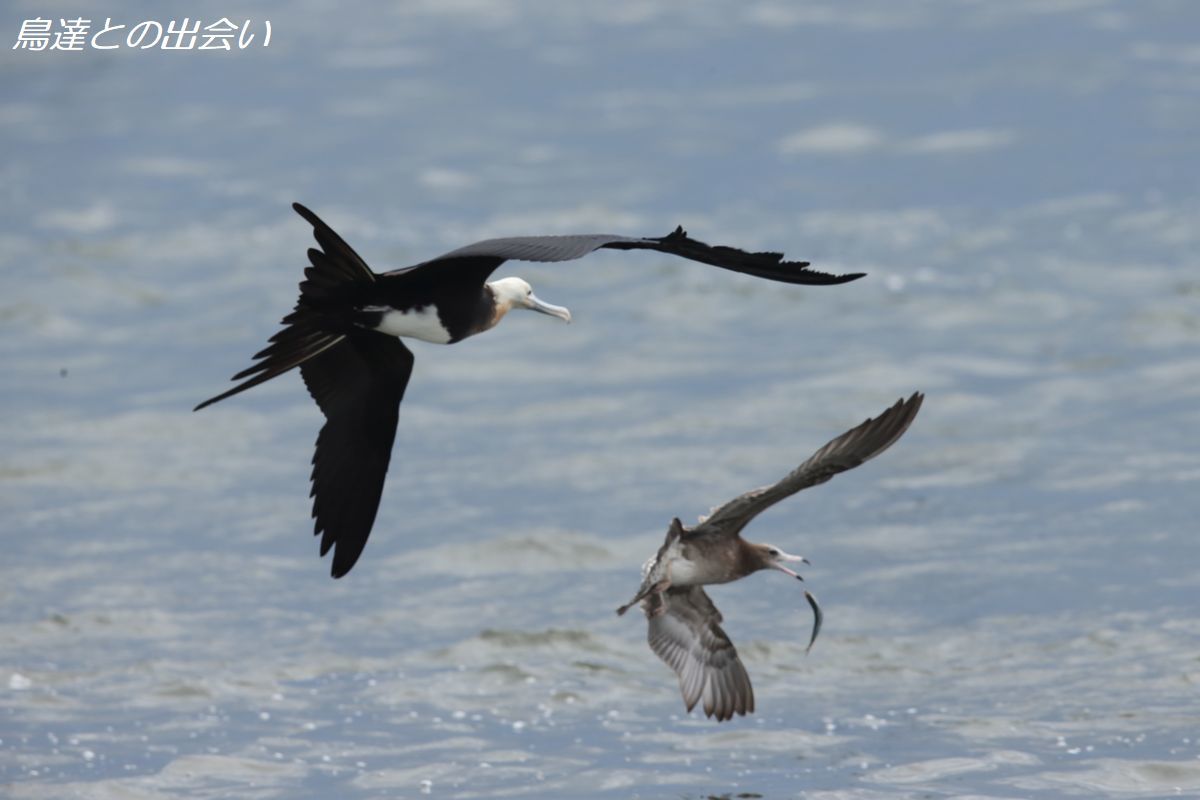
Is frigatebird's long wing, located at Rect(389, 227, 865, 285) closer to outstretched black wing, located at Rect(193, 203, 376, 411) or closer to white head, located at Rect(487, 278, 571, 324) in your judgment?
outstretched black wing, located at Rect(193, 203, 376, 411)

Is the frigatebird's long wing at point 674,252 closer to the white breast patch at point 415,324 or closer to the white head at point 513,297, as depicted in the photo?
the white breast patch at point 415,324

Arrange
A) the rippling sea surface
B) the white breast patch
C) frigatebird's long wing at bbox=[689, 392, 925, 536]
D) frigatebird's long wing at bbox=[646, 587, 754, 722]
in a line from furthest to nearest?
the rippling sea surface < frigatebird's long wing at bbox=[646, 587, 754, 722] < the white breast patch < frigatebird's long wing at bbox=[689, 392, 925, 536]

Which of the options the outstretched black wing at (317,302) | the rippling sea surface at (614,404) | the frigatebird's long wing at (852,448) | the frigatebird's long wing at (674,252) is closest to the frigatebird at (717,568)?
the frigatebird's long wing at (852,448)

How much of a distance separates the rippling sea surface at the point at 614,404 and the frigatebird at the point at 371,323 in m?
1.89

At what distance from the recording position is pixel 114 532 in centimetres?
1368

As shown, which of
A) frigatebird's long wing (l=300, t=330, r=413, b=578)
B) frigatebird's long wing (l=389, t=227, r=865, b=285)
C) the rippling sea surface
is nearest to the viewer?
frigatebird's long wing (l=389, t=227, r=865, b=285)

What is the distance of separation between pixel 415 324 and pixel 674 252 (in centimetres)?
140

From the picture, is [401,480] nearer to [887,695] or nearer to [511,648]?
[511,648]

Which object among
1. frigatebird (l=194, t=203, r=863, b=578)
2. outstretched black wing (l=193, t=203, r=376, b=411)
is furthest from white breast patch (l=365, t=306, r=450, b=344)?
outstretched black wing (l=193, t=203, r=376, b=411)

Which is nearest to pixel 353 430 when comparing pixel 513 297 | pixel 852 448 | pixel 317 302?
pixel 513 297

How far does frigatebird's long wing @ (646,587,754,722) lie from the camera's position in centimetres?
855

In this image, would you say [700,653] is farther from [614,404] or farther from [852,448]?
[614,404]

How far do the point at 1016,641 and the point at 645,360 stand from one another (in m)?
5.38

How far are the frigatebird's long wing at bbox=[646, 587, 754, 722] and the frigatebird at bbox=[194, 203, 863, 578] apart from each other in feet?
4.06
